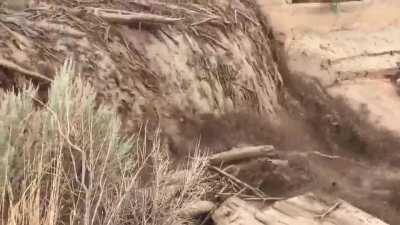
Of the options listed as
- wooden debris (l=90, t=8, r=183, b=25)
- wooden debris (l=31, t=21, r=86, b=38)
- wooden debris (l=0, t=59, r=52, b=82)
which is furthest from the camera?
wooden debris (l=90, t=8, r=183, b=25)

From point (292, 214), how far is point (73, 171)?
1.37 m

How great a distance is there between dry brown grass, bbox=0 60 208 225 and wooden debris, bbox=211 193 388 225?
0.43m

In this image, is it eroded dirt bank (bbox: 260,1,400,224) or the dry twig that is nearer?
the dry twig

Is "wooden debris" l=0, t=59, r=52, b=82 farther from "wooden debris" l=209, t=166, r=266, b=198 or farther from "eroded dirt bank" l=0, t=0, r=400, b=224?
"wooden debris" l=209, t=166, r=266, b=198

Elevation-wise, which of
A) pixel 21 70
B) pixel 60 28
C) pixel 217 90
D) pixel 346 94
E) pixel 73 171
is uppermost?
pixel 60 28

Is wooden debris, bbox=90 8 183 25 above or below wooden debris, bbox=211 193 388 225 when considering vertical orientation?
above

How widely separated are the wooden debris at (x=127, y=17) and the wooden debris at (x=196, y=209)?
5.07 ft

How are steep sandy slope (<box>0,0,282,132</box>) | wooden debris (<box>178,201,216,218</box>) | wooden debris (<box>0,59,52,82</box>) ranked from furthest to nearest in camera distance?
steep sandy slope (<box>0,0,282,132</box>)
wooden debris (<box>0,59,52,82</box>)
wooden debris (<box>178,201,216,218</box>)

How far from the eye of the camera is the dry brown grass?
3256 millimetres

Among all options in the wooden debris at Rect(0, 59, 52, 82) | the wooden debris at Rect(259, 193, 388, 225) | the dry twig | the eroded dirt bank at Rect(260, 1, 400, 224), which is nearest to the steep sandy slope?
the wooden debris at Rect(0, 59, 52, 82)

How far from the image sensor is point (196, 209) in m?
4.12

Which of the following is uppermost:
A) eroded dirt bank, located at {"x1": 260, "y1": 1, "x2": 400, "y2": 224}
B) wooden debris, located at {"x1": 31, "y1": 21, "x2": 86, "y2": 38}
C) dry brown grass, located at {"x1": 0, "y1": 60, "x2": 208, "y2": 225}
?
wooden debris, located at {"x1": 31, "y1": 21, "x2": 86, "y2": 38}

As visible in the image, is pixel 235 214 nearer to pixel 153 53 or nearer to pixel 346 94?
pixel 153 53

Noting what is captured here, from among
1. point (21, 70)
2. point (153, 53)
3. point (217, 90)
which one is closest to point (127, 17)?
point (153, 53)
